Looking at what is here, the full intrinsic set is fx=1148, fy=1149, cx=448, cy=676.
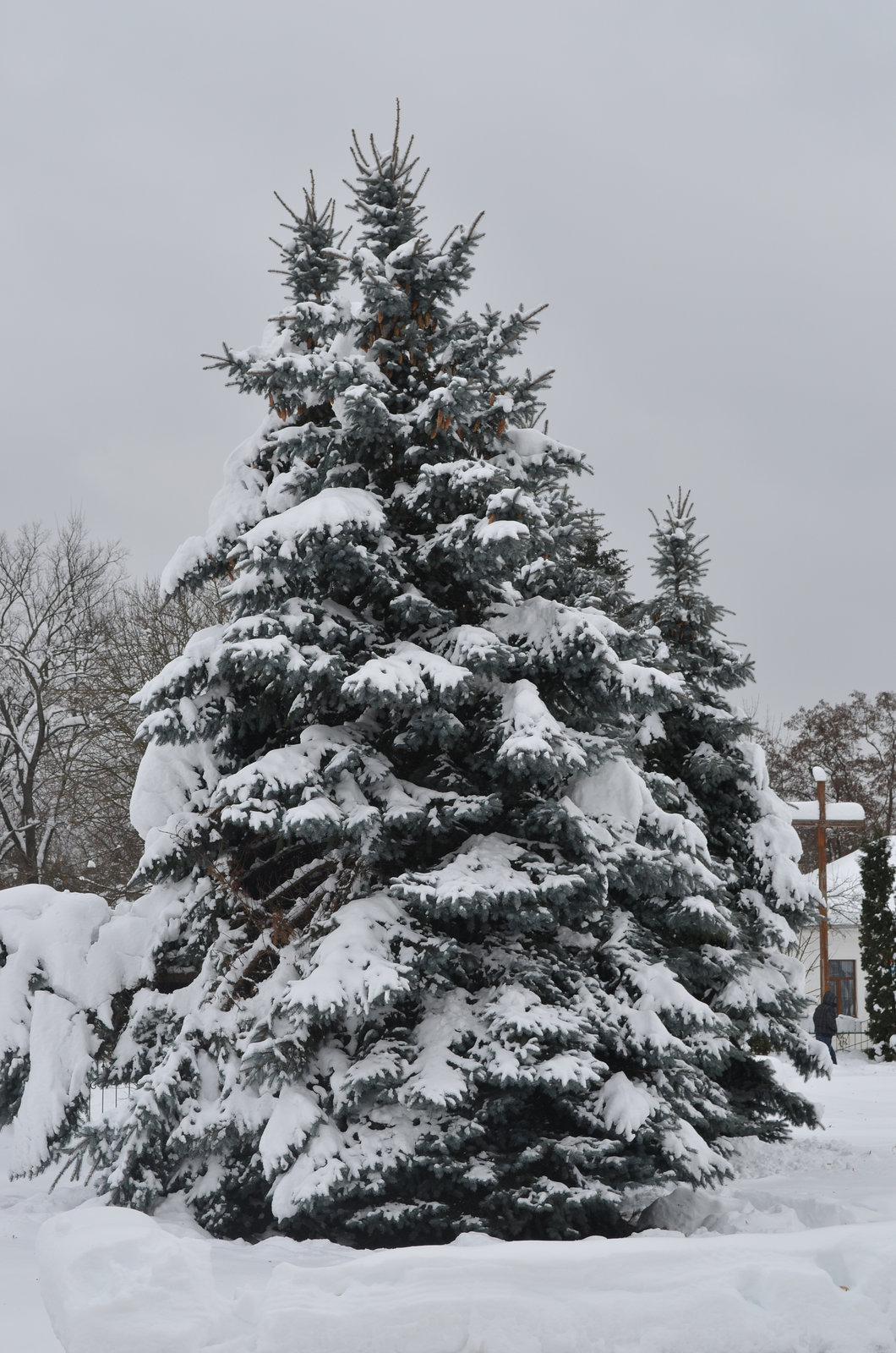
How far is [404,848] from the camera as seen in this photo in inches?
293

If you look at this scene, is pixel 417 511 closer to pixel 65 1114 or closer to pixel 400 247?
pixel 400 247

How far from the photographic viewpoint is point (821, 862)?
26578mm

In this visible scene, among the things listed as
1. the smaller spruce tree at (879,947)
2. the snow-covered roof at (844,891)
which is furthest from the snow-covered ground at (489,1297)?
the snow-covered roof at (844,891)

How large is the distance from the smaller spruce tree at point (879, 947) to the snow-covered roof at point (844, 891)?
5.75 metres

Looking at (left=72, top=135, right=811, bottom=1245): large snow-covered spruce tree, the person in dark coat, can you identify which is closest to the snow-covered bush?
(left=72, top=135, right=811, bottom=1245): large snow-covered spruce tree

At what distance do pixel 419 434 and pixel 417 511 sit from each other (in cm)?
56

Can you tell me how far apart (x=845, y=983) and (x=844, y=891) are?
5498mm

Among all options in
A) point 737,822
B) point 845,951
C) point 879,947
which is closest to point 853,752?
point 845,951

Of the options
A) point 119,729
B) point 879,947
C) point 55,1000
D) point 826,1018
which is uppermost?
point 119,729

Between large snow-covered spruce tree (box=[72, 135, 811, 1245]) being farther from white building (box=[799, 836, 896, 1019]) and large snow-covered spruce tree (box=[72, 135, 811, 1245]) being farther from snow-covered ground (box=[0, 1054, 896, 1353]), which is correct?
white building (box=[799, 836, 896, 1019])

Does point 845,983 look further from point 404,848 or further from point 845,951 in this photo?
point 404,848

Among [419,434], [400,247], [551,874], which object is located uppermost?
[400,247]

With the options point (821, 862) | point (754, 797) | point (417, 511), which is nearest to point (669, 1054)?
point (417, 511)

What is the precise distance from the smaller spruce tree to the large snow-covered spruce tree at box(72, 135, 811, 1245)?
54.1ft
